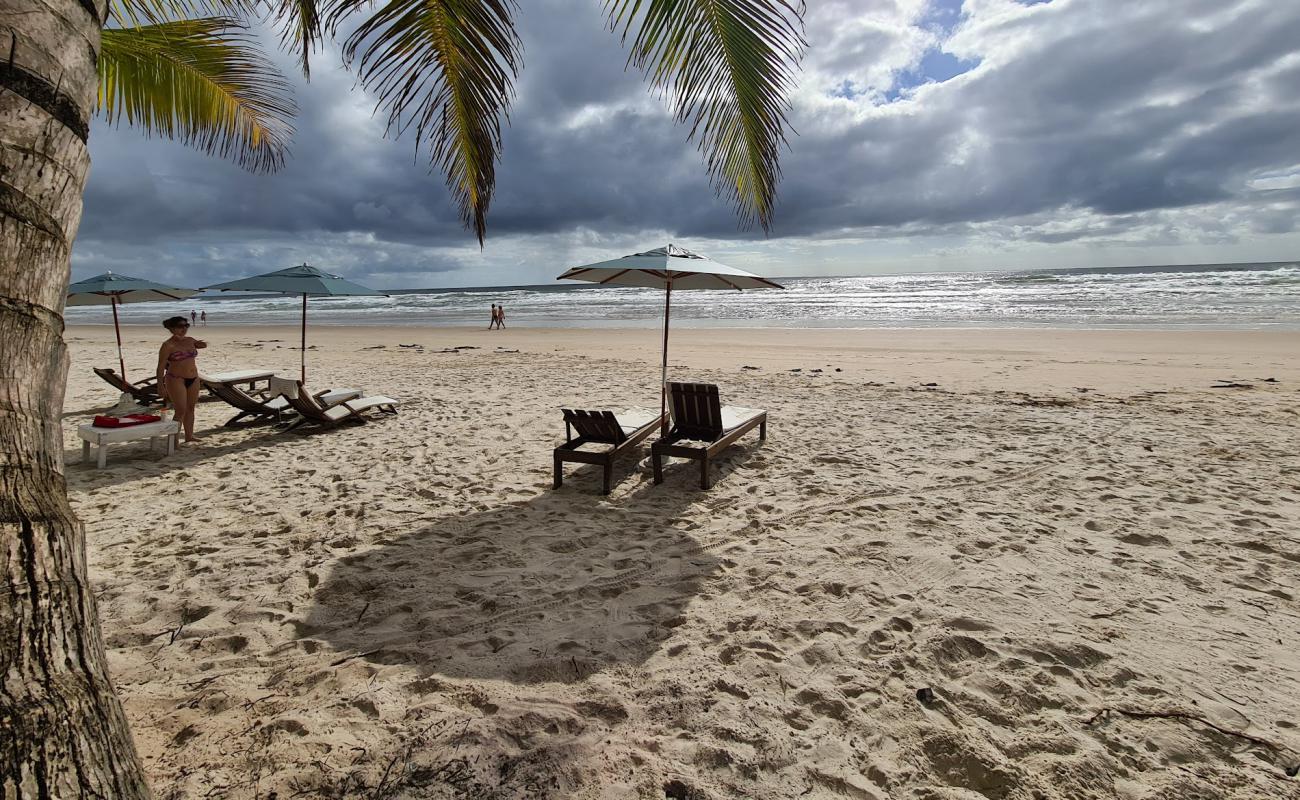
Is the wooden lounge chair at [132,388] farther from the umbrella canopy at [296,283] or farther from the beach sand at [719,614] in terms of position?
the beach sand at [719,614]

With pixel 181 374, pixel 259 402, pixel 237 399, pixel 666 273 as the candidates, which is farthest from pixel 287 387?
pixel 666 273

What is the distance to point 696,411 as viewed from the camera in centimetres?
574

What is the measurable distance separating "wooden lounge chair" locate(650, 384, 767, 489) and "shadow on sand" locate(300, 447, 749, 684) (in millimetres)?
521

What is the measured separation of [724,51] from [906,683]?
315cm

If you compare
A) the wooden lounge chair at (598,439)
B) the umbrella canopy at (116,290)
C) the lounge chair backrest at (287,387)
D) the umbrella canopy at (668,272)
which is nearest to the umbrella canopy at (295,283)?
the lounge chair backrest at (287,387)

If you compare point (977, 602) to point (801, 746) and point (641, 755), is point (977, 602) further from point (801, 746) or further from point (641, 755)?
point (641, 755)

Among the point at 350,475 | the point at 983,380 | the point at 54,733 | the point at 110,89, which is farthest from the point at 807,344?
the point at 54,733

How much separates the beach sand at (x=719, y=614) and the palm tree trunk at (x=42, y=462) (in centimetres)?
107

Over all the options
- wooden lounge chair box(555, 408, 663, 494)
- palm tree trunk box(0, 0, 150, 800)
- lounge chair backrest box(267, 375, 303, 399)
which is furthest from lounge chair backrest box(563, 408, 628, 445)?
palm tree trunk box(0, 0, 150, 800)

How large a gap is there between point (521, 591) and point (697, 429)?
8.68ft

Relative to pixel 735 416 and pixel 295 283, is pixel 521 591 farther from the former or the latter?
pixel 295 283

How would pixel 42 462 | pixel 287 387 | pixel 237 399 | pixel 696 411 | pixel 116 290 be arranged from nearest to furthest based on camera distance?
1. pixel 42 462
2. pixel 696 411
3. pixel 237 399
4. pixel 287 387
5. pixel 116 290

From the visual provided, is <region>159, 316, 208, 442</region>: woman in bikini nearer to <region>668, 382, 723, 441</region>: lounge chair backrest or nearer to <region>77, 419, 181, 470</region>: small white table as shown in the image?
<region>77, 419, 181, 470</region>: small white table

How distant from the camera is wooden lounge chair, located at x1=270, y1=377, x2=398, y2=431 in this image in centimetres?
711
